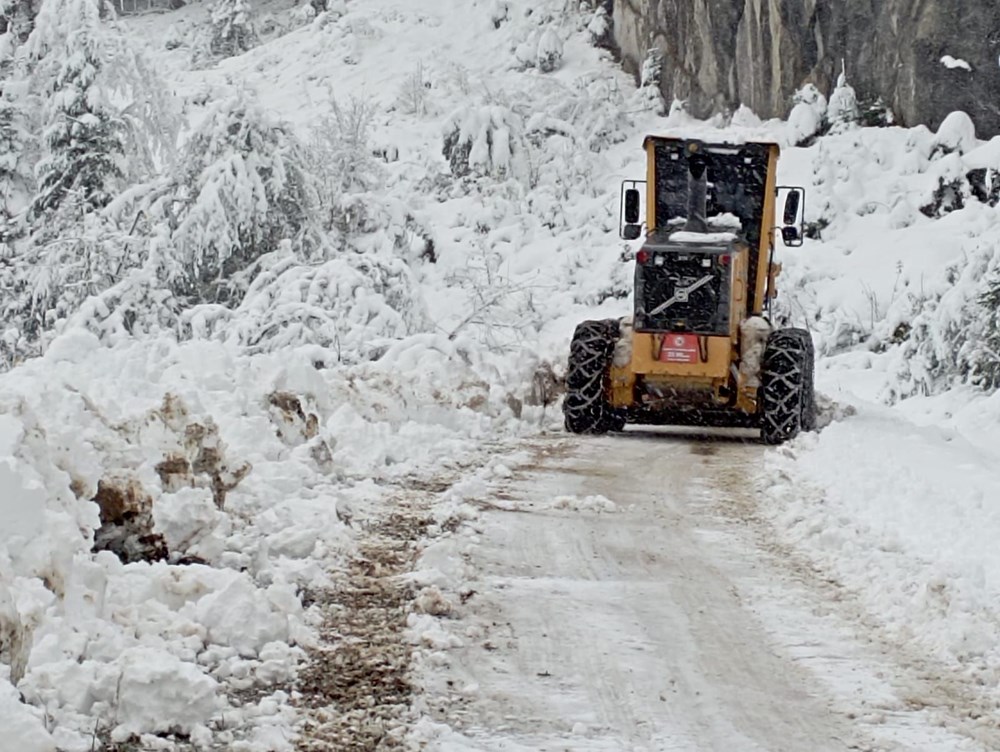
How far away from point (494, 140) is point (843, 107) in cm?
794

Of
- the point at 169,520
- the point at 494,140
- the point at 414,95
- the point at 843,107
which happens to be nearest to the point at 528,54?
the point at 414,95

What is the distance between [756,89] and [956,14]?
593 cm

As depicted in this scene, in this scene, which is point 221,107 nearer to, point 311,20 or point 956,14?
point 956,14

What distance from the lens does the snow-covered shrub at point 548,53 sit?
33312 mm

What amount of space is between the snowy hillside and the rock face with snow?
23.9 inches

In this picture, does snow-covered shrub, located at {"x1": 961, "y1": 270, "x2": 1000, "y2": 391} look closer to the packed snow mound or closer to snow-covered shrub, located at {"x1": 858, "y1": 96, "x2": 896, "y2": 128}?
Result: the packed snow mound

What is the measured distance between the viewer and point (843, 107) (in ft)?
81.9

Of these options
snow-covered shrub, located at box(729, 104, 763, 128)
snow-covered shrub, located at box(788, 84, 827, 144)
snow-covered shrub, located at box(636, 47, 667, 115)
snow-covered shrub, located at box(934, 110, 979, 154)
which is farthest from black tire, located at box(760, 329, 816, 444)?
snow-covered shrub, located at box(636, 47, 667, 115)

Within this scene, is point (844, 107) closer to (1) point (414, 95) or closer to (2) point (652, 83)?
(2) point (652, 83)

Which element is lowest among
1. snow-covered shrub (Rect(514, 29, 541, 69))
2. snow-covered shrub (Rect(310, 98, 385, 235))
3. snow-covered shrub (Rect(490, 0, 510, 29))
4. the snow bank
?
the snow bank

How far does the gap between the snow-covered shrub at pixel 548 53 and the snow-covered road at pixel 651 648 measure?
1046 inches

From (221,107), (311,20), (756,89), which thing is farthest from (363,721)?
(311,20)

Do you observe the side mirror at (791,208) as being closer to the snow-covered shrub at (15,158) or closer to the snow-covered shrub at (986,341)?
the snow-covered shrub at (986,341)

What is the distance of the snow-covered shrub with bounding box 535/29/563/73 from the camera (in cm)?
3331
